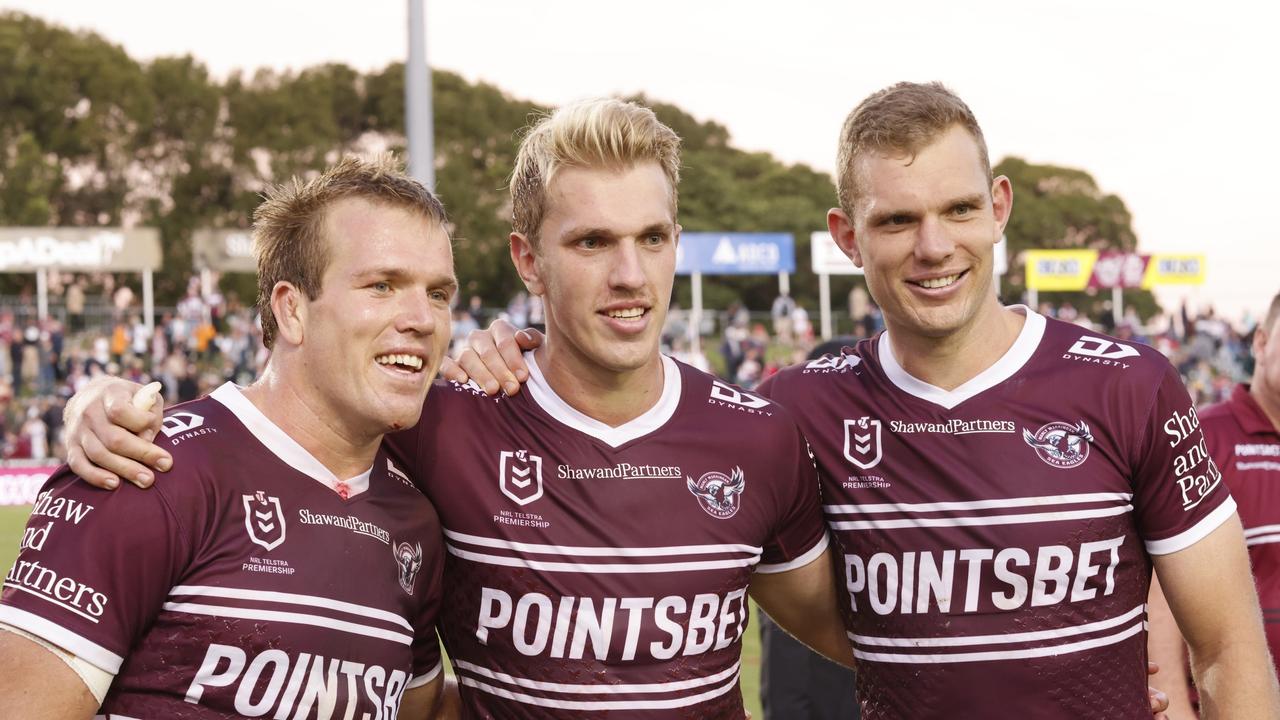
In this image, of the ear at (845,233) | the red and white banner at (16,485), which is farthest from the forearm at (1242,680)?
the red and white banner at (16,485)

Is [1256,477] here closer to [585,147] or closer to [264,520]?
[585,147]

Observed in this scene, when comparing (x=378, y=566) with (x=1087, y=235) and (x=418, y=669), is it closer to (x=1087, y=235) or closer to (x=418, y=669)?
(x=418, y=669)

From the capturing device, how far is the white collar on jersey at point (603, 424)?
3.44 m

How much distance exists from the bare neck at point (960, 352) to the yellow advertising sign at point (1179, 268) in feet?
174

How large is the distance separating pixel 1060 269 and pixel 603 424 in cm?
5047

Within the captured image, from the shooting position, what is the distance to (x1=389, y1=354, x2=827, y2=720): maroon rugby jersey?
10.6ft

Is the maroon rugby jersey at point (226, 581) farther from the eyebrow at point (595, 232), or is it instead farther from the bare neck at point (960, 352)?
the bare neck at point (960, 352)

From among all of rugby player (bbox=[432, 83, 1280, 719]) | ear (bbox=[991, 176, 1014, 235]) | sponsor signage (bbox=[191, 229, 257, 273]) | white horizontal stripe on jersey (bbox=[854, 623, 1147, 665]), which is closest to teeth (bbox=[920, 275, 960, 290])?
rugby player (bbox=[432, 83, 1280, 719])

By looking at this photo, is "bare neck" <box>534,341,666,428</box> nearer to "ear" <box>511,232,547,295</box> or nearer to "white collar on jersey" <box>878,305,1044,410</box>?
"ear" <box>511,232,547,295</box>

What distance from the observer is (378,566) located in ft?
10.3

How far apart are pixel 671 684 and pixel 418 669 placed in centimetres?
75

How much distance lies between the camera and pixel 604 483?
11.0 ft

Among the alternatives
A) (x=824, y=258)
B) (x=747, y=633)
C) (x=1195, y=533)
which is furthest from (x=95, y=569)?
(x=824, y=258)

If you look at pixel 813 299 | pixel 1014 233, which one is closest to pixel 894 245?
pixel 813 299
